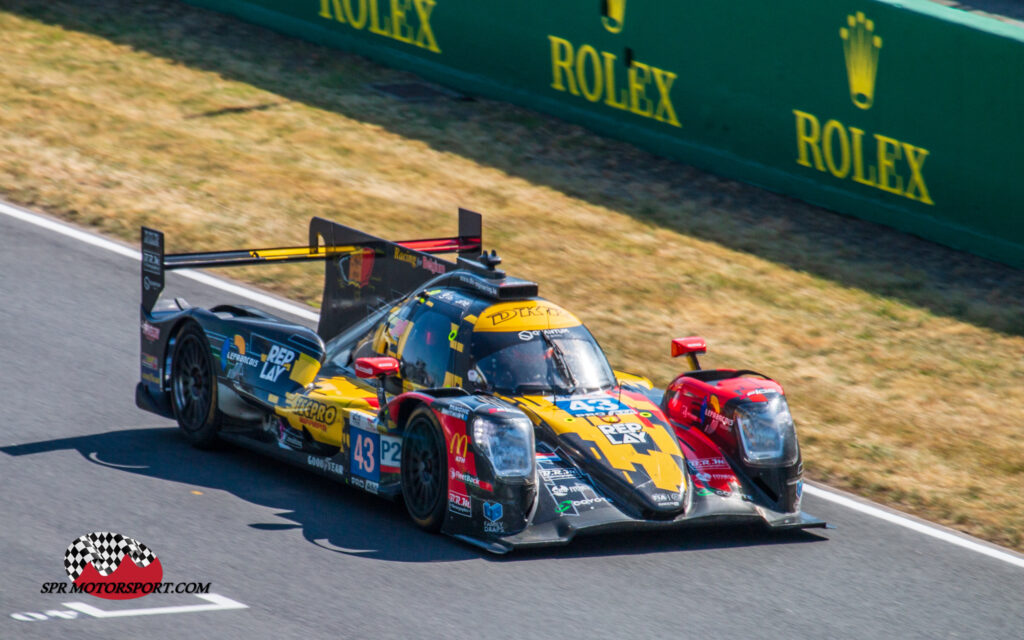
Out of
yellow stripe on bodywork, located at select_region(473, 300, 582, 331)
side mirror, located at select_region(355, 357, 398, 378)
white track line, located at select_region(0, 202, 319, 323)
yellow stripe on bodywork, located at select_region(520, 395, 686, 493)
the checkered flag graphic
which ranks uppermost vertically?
yellow stripe on bodywork, located at select_region(473, 300, 582, 331)

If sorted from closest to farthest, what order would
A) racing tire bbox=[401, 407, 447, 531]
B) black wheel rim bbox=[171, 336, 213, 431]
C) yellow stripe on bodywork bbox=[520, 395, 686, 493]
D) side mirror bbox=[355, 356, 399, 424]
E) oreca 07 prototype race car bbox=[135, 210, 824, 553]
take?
1. oreca 07 prototype race car bbox=[135, 210, 824, 553]
2. racing tire bbox=[401, 407, 447, 531]
3. yellow stripe on bodywork bbox=[520, 395, 686, 493]
4. side mirror bbox=[355, 356, 399, 424]
5. black wheel rim bbox=[171, 336, 213, 431]

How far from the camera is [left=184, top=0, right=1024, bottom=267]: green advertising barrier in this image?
15.7m

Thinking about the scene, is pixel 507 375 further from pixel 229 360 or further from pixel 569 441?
pixel 229 360

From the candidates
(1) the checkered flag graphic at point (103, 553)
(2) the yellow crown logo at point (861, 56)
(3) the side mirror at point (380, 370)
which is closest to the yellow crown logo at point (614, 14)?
(2) the yellow crown logo at point (861, 56)

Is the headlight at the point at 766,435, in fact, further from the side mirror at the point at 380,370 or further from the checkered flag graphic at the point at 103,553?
the checkered flag graphic at the point at 103,553

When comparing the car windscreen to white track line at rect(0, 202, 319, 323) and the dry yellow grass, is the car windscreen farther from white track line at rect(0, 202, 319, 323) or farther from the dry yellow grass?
white track line at rect(0, 202, 319, 323)

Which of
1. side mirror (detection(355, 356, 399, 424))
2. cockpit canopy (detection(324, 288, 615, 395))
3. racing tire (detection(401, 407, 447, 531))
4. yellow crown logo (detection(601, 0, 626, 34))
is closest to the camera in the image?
racing tire (detection(401, 407, 447, 531))

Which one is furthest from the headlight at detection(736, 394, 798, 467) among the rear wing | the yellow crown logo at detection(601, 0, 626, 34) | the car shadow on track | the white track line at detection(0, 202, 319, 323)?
the yellow crown logo at detection(601, 0, 626, 34)

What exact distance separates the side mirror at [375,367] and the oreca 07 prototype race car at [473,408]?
0.01 meters

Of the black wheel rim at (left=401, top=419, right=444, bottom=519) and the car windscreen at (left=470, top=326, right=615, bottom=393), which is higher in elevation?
the car windscreen at (left=470, top=326, right=615, bottom=393)

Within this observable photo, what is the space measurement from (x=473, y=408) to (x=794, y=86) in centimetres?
931

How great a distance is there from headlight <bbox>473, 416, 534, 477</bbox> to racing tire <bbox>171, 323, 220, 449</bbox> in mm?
2587

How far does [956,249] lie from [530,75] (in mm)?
6038

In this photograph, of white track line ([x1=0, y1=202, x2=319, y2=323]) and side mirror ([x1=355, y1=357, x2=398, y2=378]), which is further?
white track line ([x1=0, y1=202, x2=319, y2=323])
